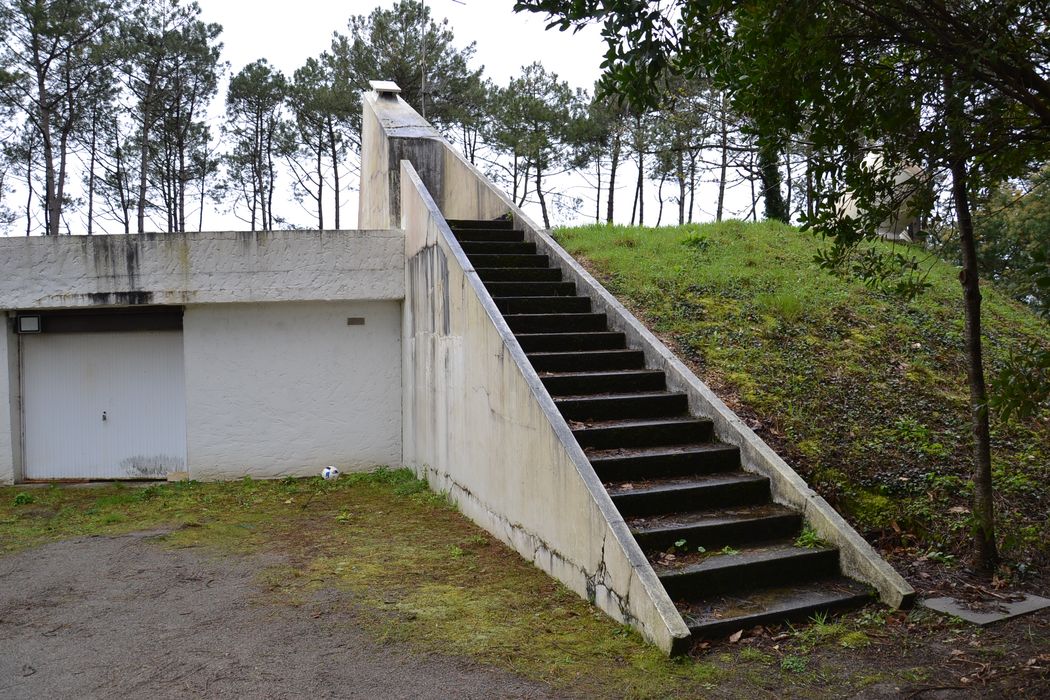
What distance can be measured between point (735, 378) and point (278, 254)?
18.7 feet

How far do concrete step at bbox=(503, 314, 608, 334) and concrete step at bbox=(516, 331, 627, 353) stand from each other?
0.27 metres

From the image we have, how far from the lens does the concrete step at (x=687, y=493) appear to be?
208 inches

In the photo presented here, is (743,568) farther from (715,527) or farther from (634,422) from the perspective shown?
(634,422)

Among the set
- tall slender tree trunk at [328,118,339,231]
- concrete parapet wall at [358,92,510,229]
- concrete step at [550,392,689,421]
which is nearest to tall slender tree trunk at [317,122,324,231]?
tall slender tree trunk at [328,118,339,231]

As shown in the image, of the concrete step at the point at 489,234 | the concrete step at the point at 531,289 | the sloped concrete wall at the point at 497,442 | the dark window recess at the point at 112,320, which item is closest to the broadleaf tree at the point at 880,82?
the sloped concrete wall at the point at 497,442

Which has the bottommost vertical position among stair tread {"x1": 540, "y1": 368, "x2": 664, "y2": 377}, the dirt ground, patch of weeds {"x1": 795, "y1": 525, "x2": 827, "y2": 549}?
the dirt ground

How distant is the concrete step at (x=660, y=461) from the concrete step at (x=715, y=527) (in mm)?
429

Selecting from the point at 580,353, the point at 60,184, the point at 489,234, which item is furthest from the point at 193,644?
the point at 60,184

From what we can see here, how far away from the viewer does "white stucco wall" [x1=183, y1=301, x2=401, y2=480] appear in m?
9.66

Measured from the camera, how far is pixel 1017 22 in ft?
12.8

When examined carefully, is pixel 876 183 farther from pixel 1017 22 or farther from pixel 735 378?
pixel 735 378

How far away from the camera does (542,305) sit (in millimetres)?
7926

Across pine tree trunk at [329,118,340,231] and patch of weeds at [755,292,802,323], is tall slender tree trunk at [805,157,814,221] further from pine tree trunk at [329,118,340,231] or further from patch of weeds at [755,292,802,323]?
pine tree trunk at [329,118,340,231]

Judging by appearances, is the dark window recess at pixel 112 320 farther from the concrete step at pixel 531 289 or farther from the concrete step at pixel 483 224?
the concrete step at pixel 531 289
